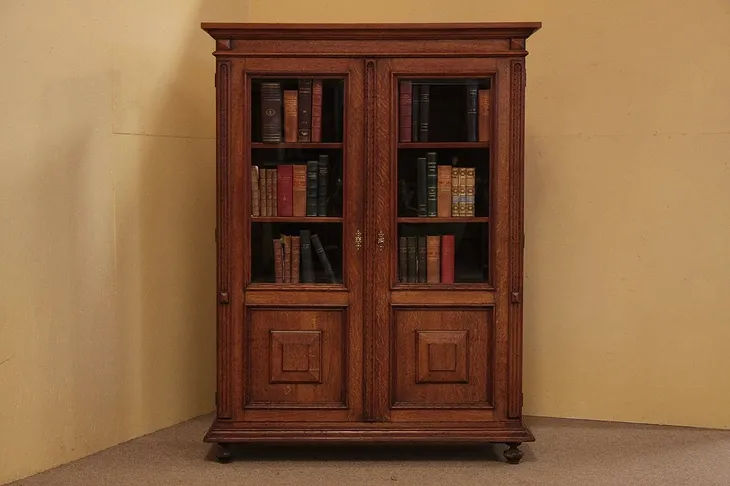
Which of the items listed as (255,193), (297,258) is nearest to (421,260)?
(297,258)

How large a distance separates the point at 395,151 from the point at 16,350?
1.72 m

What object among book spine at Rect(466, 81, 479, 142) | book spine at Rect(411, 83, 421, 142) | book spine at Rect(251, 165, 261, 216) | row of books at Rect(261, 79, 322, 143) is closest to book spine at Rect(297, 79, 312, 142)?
row of books at Rect(261, 79, 322, 143)

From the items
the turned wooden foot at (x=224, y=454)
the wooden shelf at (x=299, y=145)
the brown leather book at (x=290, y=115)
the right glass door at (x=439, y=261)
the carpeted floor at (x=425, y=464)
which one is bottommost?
the carpeted floor at (x=425, y=464)

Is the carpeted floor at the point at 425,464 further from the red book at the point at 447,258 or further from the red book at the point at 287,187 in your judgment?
the red book at the point at 287,187

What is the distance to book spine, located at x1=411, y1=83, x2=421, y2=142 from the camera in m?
4.22

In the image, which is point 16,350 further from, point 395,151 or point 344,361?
point 395,151

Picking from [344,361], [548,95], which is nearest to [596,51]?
[548,95]

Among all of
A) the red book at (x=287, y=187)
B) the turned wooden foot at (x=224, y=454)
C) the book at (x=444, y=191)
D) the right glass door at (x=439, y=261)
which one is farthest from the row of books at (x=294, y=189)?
the turned wooden foot at (x=224, y=454)

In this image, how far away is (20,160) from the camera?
3947 millimetres

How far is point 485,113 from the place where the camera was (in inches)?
166

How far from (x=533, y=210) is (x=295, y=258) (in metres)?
1.42

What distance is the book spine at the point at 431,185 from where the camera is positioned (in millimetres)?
4258

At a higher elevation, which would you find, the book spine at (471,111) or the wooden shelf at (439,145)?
the book spine at (471,111)

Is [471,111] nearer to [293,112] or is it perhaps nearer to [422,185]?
→ [422,185]
